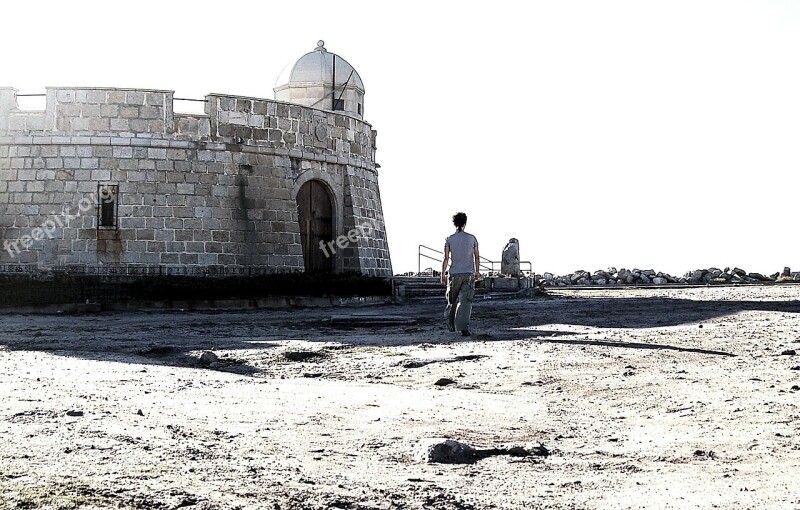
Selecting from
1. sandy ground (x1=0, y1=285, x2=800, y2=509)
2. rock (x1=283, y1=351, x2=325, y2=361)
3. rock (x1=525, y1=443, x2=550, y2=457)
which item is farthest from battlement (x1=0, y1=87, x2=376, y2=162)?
rock (x1=525, y1=443, x2=550, y2=457)

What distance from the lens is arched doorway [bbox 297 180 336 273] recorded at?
26.8 metres

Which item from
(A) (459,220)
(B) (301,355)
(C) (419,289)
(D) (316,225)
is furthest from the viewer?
(C) (419,289)

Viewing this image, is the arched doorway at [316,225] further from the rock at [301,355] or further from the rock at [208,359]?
the rock at [208,359]

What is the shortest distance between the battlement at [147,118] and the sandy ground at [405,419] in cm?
1070

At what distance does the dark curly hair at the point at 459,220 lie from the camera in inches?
544

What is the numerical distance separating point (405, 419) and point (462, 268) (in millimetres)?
6343

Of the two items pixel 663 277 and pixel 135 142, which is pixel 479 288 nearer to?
pixel 135 142

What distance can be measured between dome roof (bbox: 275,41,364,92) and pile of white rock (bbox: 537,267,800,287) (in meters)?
11.4

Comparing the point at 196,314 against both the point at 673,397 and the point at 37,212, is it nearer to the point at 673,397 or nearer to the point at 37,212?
the point at 37,212

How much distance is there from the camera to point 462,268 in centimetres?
1352

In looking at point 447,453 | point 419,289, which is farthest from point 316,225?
point 447,453

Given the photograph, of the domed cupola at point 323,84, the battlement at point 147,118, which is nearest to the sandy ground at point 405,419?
the battlement at point 147,118

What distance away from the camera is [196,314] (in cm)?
2003

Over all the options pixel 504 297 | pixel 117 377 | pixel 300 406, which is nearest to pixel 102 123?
→ pixel 504 297
